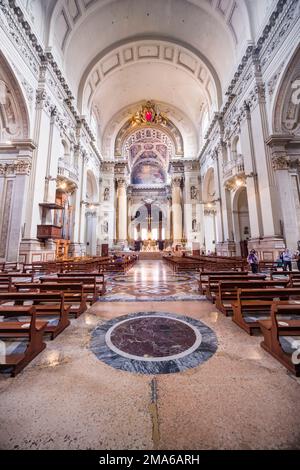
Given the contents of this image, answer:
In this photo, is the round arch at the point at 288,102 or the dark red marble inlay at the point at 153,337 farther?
the round arch at the point at 288,102

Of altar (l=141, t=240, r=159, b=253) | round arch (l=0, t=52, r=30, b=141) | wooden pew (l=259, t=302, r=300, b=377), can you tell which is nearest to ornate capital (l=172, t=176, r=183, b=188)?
altar (l=141, t=240, r=159, b=253)

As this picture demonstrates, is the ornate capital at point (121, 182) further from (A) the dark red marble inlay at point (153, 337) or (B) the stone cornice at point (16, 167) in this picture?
(A) the dark red marble inlay at point (153, 337)

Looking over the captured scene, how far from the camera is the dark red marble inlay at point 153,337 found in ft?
6.82

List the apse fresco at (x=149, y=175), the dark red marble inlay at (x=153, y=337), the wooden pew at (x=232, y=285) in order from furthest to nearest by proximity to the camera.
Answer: the apse fresco at (x=149, y=175) < the wooden pew at (x=232, y=285) < the dark red marble inlay at (x=153, y=337)

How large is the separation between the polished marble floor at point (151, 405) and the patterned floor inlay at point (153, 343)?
92 mm

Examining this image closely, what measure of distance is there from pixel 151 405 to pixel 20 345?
167 cm

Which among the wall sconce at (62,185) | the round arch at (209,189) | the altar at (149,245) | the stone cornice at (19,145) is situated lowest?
the altar at (149,245)

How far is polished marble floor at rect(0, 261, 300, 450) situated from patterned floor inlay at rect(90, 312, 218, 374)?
0.30 feet

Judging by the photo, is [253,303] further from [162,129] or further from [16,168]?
[162,129]

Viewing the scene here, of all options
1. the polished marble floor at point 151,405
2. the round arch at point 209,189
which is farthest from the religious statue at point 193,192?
the polished marble floor at point 151,405

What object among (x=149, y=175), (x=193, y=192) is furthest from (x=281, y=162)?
(x=149, y=175)

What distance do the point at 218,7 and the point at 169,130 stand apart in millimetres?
11041

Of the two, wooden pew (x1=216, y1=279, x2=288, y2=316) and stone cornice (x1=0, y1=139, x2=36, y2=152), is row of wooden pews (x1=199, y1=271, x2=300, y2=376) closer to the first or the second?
wooden pew (x1=216, y1=279, x2=288, y2=316)

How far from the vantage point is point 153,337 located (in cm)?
238
